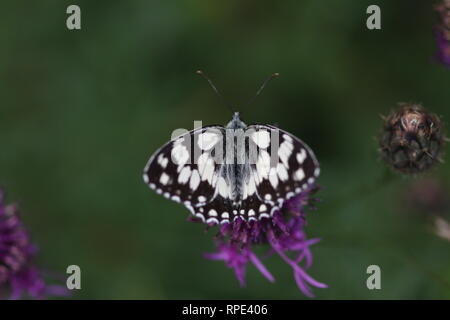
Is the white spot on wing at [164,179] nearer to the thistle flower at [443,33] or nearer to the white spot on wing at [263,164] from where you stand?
the white spot on wing at [263,164]

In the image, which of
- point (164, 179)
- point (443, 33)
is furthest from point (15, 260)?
point (443, 33)

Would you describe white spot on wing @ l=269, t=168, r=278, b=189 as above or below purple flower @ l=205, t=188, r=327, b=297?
above

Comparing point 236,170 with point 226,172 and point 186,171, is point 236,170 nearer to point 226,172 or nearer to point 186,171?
point 226,172

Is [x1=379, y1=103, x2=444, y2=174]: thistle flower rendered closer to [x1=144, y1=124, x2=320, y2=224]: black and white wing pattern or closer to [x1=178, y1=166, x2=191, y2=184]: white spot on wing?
[x1=144, y1=124, x2=320, y2=224]: black and white wing pattern

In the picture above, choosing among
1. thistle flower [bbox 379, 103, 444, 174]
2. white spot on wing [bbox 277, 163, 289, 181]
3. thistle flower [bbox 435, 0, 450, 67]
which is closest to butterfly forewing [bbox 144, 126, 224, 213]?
white spot on wing [bbox 277, 163, 289, 181]

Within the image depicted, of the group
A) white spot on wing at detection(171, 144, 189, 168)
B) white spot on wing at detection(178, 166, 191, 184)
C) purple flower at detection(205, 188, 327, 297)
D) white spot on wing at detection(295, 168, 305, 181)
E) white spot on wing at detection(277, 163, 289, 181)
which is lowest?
purple flower at detection(205, 188, 327, 297)

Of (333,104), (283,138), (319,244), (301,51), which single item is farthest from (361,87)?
(283,138)

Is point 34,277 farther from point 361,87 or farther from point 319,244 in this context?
point 361,87
